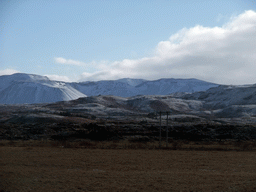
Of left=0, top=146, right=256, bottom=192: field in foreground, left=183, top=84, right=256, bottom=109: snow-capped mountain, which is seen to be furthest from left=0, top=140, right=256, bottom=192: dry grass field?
left=183, top=84, right=256, bottom=109: snow-capped mountain

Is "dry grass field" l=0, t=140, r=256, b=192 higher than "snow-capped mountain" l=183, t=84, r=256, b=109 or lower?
lower

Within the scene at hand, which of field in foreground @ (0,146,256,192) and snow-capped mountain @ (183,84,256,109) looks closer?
field in foreground @ (0,146,256,192)

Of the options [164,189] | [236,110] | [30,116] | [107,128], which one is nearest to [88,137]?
[107,128]

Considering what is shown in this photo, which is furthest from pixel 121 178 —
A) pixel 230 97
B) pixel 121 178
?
pixel 230 97

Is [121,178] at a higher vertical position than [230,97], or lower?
lower

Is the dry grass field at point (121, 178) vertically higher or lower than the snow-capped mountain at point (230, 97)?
lower

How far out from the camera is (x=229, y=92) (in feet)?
578

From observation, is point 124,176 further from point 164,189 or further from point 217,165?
point 217,165

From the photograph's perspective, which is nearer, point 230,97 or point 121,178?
point 121,178

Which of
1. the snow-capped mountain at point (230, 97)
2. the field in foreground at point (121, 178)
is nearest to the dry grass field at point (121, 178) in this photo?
the field in foreground at point (121, 178)

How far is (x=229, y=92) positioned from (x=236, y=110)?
52.7m

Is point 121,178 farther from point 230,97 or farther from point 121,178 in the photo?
point 230,97

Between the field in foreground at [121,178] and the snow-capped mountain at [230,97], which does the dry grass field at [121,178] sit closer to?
the field in foreground at [121,178]

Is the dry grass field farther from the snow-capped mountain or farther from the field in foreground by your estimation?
the snow-capped mountain
